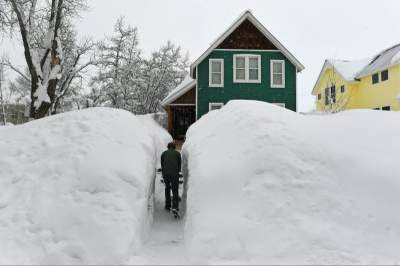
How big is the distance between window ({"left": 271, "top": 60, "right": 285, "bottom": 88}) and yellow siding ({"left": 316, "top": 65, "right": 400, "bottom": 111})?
941cm

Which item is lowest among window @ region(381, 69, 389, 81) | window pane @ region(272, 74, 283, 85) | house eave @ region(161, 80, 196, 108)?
house eave @ region(161, 80, 196, 108)

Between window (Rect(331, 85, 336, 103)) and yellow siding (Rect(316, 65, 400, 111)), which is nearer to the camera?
yellow siding (Rect(316, 65, 400, 111))

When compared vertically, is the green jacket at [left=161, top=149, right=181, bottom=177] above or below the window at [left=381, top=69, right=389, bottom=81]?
below

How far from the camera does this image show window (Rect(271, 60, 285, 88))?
22297mm

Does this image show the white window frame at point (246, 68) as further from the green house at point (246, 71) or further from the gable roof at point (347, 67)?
the gable roof at point (347, 67)

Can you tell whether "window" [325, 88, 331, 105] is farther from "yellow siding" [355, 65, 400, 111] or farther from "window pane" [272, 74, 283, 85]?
"window pane" [272, 74, 283, 85]

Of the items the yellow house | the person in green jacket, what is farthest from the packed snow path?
the yellow house

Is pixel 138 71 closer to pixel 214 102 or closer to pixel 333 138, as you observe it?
pixel 214 102

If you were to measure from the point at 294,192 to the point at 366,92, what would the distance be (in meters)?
26.7

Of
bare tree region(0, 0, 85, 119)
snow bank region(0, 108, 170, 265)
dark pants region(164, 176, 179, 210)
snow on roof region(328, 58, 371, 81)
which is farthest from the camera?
snow on roof region(328, 58, 371, 81)

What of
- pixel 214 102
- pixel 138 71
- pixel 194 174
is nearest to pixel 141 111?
pixel 138 71

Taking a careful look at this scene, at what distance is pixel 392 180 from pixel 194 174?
4.12 metres

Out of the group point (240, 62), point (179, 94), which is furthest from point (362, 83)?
point (179, 94)

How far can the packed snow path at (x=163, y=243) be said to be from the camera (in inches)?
256
